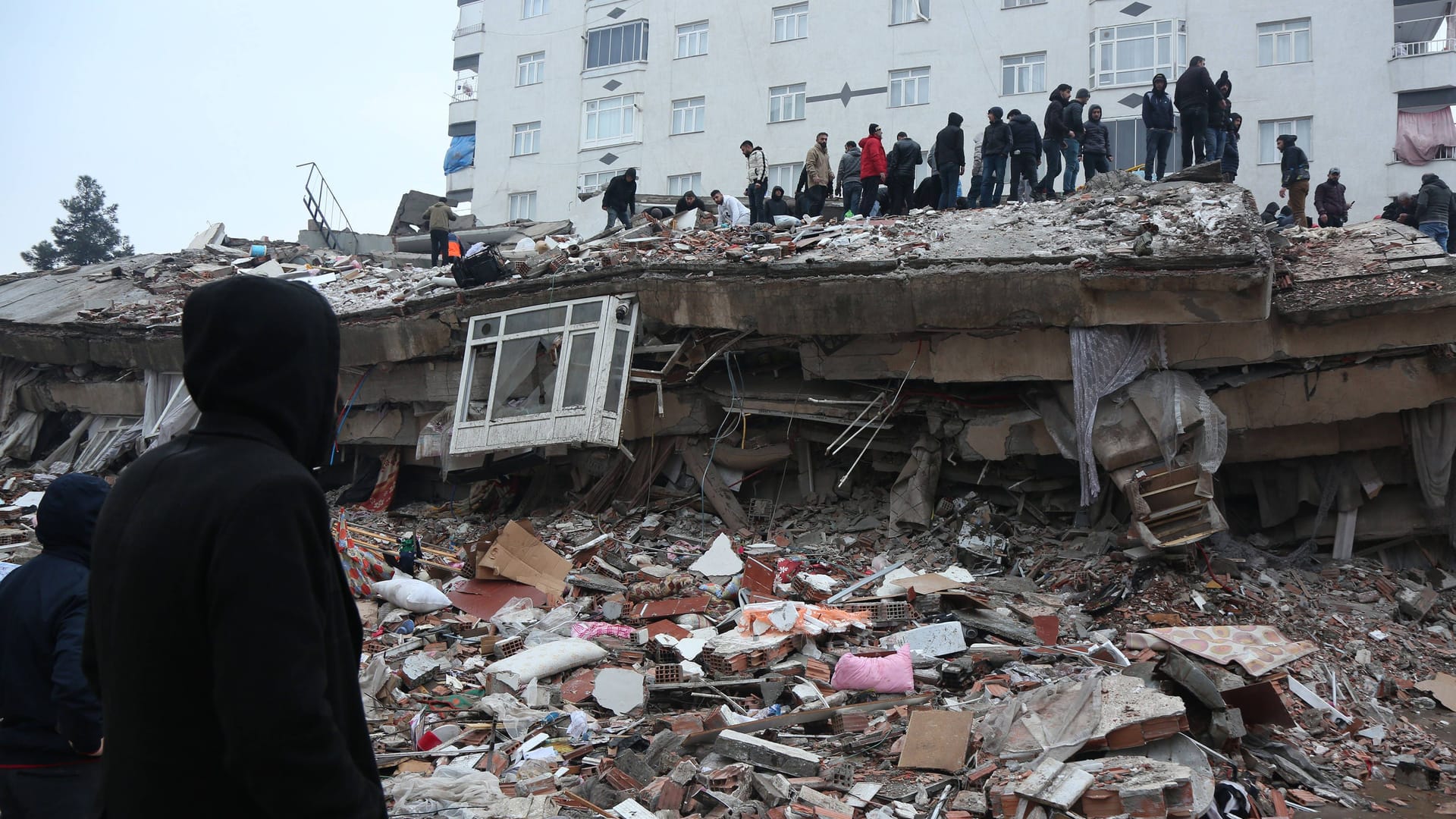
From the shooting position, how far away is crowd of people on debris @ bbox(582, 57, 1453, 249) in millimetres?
12164

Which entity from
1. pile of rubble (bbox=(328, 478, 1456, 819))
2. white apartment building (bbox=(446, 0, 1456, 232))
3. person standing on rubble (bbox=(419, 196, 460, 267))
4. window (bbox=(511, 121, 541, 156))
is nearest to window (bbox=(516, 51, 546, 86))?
white apartment building (bbox=(446, 0, 1456, 232))

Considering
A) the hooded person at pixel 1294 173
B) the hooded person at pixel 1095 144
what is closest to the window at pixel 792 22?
the hooded person at pixel 1095 144

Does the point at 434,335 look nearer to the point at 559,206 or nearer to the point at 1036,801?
the point at 1036,801

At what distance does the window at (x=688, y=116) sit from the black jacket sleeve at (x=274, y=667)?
29.0 meters

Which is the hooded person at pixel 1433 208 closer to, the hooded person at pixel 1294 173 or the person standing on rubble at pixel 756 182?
the hooded person at pixel 1294 173

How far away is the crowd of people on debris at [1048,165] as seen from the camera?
39.9 ft

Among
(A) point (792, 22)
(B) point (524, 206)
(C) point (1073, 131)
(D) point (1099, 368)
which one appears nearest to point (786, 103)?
(A) point (792, 22)

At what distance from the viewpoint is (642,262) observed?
1066 cm

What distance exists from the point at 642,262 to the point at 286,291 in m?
9.04

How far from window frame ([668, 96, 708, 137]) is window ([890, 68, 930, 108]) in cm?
558

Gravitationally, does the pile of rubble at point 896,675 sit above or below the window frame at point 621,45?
below

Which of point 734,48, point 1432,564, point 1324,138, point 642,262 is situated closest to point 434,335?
point 642,262

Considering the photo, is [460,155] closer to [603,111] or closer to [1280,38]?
[603,111]

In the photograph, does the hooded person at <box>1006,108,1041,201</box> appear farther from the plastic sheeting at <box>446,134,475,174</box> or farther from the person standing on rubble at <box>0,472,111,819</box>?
the plastic sheeting at <box>446,134,475,174</box>
